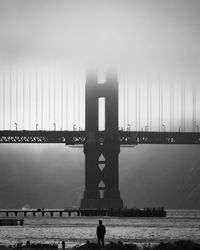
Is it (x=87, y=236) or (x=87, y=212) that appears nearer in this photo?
(x=87, y=236)

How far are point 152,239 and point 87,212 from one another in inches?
3547

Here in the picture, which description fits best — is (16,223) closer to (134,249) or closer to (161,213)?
(161,213)

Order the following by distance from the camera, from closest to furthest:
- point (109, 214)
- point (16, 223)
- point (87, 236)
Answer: point (87, 236)
point (16, 223)
point (109, 214)

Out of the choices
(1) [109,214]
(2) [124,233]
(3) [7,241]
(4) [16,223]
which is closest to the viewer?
(3) [7,241]

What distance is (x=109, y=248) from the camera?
76938mm

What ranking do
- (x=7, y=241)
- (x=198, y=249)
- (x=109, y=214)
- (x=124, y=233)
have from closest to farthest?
(x=198, y=249) → (x=7, y=241) → (x=124, y=233) → (x=109, y=214)

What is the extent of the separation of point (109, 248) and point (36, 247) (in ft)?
19.5

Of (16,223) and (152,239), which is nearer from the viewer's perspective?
(152,239)

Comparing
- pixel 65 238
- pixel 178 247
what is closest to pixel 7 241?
pixel 65 238

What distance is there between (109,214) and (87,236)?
255ft

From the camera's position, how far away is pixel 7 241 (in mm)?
98688

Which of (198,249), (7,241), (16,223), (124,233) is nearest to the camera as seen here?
(198,249)

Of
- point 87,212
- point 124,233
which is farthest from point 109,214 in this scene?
point 124,233

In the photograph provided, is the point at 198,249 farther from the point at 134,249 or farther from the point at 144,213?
the point at 144,213
